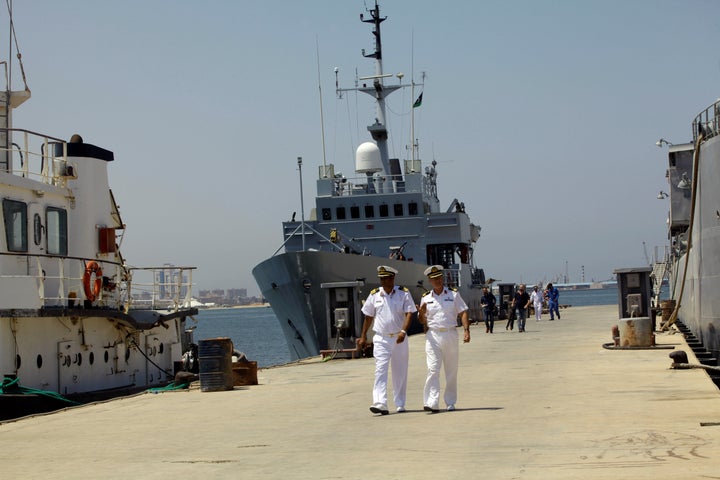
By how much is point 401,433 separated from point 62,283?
25.8ft

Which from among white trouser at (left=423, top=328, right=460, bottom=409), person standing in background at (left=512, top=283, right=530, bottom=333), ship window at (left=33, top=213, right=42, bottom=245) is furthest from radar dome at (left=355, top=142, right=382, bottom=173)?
white trouser at (left=423, top=328, right=460, bottom=409)

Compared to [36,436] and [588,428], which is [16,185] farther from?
[588,428]

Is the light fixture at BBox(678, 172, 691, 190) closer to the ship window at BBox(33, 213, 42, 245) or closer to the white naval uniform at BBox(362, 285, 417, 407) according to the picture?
the white naval uniform at BBox(362, 285, 417, 407)

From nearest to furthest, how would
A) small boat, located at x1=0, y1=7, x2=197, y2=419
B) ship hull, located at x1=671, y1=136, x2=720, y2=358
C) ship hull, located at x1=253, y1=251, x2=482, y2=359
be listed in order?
small boat, located at x1=0, y1=7, x2=197, y2=419
ship hull, located at x1=671, y1=136, x2=720, y2=358
ship hull, located at x1=253, y1=251, x2=482, y2=359

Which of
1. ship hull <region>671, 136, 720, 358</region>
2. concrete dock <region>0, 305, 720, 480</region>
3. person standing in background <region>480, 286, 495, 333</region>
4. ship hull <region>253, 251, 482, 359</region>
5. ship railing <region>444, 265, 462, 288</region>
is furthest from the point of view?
ship railing <region>444, 265, 462, 288</region>

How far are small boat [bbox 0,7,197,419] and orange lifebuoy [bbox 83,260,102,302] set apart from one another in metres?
0.02

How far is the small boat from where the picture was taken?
48.5ft

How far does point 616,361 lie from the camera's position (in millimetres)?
17281

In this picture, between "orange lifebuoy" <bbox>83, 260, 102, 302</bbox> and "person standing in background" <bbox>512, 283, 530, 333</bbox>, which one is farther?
"person standing in background" <bbox>512, 283, 530, 333</bbox>

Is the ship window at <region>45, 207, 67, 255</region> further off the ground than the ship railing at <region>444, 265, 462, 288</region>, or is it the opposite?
the ship window at <region>45, 207, 67, 255</region>

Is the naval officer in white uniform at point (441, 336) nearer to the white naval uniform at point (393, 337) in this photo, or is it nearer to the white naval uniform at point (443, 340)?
the white naval uniform at point (443, 340)

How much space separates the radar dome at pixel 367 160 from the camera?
44719 mm

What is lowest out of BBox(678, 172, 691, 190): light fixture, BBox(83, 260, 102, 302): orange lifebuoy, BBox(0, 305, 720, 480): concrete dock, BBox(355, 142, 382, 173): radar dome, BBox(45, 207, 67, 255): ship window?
BBox(0, 305, 720, 480): concrete dock

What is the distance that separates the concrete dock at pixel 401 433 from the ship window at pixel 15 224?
357 cm
